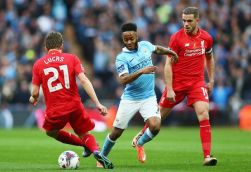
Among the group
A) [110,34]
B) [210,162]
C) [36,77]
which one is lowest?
[110,34]

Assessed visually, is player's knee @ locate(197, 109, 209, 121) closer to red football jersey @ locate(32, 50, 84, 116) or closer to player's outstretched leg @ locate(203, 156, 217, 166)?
player's outstretched leg @ locate(203, 156, 217, 166)

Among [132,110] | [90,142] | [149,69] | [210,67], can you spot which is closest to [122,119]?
[132,110]

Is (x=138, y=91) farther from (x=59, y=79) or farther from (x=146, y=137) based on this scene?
(x=59, y=79)

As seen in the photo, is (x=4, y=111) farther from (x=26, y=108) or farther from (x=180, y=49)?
(x=180, y=49)

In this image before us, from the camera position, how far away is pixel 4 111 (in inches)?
1121

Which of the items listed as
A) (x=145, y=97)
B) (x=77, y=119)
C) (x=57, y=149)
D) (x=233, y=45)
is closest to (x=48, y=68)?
(x=77, y=119)

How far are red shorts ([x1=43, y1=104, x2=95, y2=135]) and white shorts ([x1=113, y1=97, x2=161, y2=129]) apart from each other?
2.28 feet

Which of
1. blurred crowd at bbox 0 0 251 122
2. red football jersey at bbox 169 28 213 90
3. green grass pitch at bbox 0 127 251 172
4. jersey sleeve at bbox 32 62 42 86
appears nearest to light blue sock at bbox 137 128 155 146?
green grass pitch at bbox 0 127 251 172

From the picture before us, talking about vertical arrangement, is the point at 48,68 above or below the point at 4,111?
above

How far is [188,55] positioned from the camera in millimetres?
14617

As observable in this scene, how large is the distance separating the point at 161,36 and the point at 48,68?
17.5 meters

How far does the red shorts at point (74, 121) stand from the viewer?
13.2 meters

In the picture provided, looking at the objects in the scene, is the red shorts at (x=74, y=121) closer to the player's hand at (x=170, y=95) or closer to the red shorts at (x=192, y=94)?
the player's hand at (x=170, y=95)

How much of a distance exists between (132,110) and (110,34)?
1754 cm
